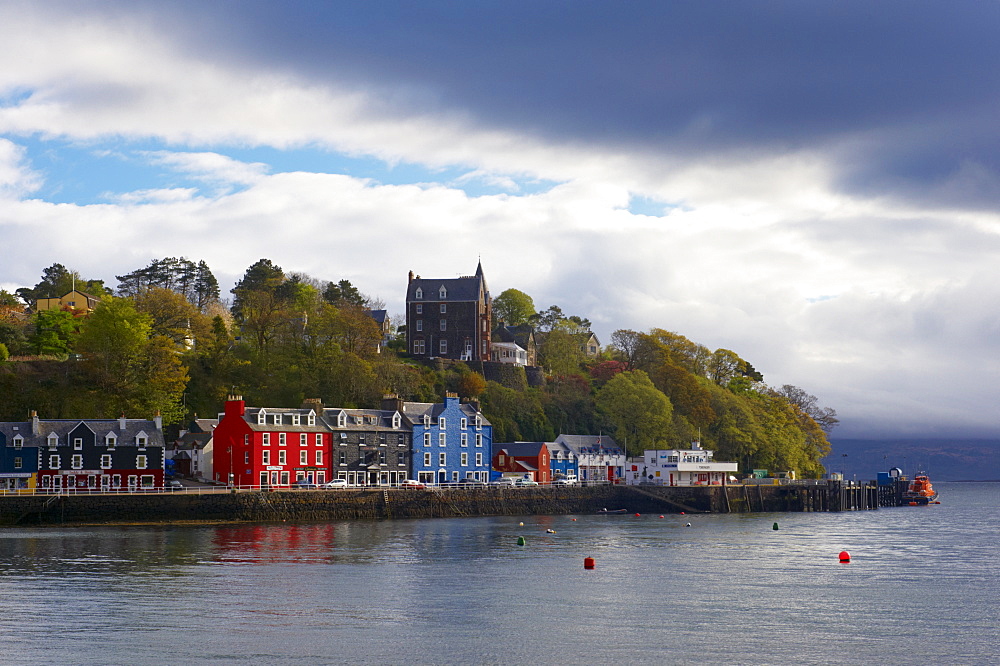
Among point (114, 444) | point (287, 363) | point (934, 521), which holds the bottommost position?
point (934, 521)

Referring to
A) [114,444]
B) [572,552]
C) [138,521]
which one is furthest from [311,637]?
[114,444]

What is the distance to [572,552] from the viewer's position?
66.1 metres

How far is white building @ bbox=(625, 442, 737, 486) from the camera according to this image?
4697 inches

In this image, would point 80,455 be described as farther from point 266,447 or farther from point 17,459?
point 266,447

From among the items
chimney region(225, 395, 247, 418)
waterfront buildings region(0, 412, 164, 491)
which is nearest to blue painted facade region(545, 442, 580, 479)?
chimney region(225, 395, 247, 418)

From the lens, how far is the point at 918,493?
6161 inches

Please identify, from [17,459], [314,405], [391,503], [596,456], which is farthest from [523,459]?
[17,459]

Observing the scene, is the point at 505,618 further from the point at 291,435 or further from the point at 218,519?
the point at 291,435

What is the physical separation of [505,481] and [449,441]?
21.5ft

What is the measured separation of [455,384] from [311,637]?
91.3m

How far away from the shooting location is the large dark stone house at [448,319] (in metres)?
140

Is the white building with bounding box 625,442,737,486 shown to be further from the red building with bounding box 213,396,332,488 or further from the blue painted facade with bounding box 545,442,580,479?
the red building with bounding box 213,396,332,488

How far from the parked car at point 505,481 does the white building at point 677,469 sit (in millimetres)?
14408

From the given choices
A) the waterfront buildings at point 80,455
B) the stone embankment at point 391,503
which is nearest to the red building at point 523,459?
the stone embankment at point 391,503
